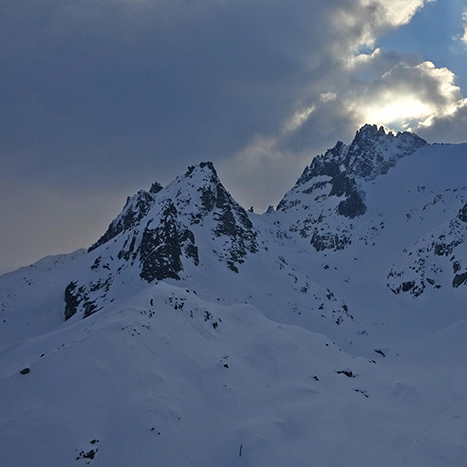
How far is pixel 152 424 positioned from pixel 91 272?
42.0 meters

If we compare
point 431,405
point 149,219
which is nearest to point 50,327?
point 149,219

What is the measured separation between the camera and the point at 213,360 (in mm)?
19062

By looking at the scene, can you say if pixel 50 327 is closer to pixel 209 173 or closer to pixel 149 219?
pixel 149 219

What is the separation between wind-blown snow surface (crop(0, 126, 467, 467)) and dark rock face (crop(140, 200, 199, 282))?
7.7 inches

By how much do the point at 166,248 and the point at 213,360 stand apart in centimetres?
3092

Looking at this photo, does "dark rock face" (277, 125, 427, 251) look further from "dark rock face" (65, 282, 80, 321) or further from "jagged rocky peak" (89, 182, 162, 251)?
"dark rock face" (65, 282, 80, 321)

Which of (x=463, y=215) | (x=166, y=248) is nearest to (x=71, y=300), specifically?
(x=166, y=248)

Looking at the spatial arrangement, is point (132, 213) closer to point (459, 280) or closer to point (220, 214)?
point (220, 214)

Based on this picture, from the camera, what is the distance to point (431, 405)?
19766 millimetres

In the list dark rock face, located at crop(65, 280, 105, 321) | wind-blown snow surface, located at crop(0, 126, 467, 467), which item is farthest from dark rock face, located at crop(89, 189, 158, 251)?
dark rock face, located at crop(65, 280, 105, 321)

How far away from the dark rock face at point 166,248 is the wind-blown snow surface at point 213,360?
0.20 metres

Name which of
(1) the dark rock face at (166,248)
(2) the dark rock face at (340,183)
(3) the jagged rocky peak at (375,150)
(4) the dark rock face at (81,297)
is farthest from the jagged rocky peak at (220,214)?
(3) the jagged rocky peak at (375,150)

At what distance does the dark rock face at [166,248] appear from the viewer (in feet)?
151

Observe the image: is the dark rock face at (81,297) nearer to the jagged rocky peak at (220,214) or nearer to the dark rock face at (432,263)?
Result: the jagged rocky peak at (220,214)
